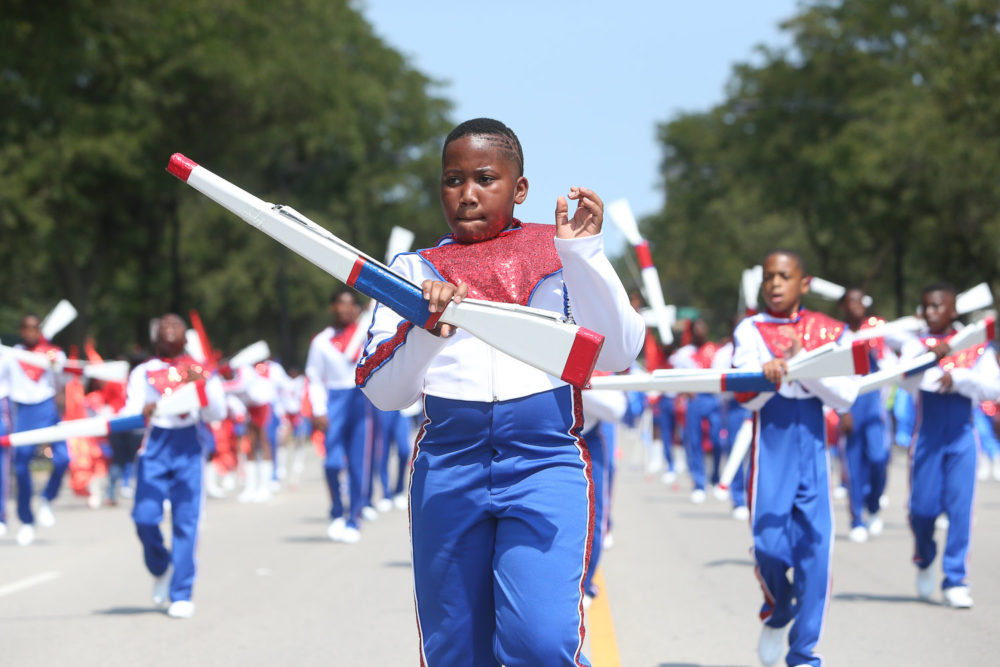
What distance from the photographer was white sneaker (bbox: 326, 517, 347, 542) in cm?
1401

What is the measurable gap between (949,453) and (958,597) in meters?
0.99

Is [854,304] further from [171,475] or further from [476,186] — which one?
[476,186]

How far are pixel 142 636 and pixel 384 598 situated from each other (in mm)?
1883

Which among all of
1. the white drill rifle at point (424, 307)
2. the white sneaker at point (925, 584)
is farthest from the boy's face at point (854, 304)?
the white drill rifle at point (424, 307)

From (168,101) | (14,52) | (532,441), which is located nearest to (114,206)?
(168,101)

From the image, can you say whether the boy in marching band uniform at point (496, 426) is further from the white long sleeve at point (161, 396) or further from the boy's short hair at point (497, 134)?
the white long sleeve at point (161, 396)

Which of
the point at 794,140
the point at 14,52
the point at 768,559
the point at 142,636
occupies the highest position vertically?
the point at 794,140

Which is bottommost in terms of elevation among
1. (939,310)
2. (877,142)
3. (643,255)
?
(939,310)

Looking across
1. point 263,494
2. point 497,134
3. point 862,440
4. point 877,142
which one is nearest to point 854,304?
point 862,440

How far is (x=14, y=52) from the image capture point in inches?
825

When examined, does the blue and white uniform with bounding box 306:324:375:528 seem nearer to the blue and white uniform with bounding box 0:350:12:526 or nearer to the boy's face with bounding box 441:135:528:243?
the blue and white uniform with bounding box 0:350:12:526

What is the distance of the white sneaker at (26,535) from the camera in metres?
14.2

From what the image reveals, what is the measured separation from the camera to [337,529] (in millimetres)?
14094

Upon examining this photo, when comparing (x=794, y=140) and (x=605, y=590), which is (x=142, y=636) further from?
(x=794, y=140)
